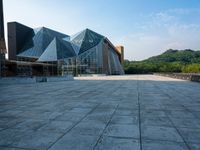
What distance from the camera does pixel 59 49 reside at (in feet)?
188

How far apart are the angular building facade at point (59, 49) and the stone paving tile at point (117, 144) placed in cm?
5177

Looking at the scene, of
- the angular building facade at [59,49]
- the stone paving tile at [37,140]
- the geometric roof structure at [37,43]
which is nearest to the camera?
the stone paving tile at [37,140]

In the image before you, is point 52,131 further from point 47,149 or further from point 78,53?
point 78,53

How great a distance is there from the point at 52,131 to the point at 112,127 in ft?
5.32

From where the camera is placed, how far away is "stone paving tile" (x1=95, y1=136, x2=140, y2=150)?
4.35 meters

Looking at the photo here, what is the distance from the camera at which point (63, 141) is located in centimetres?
476

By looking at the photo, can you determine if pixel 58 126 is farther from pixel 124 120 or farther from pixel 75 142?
pixel 124 120

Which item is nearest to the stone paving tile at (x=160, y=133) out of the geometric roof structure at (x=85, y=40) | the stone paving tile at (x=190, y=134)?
the stone paving tile at (x=190, y=134)

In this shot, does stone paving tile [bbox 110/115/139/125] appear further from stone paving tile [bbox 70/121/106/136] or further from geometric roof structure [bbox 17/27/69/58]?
geometric roof structure [bbox 17/27/69/58]

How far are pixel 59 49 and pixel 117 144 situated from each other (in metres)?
54.7

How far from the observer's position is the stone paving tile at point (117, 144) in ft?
14.3

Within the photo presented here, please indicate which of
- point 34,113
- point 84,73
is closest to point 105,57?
point 84,73

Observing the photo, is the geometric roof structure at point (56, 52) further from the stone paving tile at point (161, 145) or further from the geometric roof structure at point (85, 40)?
the stone paving tile at point (161, 145)

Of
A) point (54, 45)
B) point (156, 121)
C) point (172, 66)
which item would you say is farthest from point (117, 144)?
point (172, 66)
